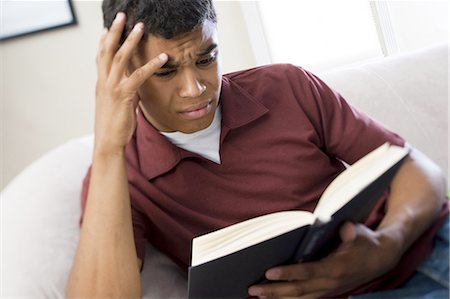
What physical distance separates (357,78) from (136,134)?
75cm

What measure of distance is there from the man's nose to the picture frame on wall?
178 centimetres

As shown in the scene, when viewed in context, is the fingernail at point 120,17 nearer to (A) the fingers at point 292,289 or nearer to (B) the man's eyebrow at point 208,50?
(B) the man's eyebrow at point 208,50

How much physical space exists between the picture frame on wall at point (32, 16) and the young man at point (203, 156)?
162 centimetres

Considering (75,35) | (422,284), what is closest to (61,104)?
(75,35)

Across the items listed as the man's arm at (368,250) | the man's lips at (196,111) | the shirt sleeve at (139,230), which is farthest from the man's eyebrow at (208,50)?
the man's arm at (368,250)

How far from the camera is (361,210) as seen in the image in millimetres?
938

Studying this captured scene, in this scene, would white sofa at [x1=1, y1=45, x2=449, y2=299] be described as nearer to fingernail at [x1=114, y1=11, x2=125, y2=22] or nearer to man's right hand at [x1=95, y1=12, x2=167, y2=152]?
man's right hand at [x1=95, y1=12, x2=167, y2=152]

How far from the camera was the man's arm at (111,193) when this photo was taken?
1.13 m

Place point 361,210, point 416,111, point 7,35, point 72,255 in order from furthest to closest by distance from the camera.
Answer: point 7,35 → point 416,111 → point 72,255 → point 361,210

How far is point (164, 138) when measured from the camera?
1317 millimetres

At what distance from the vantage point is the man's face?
119cm

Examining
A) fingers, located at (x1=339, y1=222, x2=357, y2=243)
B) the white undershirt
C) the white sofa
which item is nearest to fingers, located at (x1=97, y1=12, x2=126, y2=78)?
the white undershirt

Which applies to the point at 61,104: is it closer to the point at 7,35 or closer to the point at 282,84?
the point at 7,35

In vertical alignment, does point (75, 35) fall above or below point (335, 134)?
above
